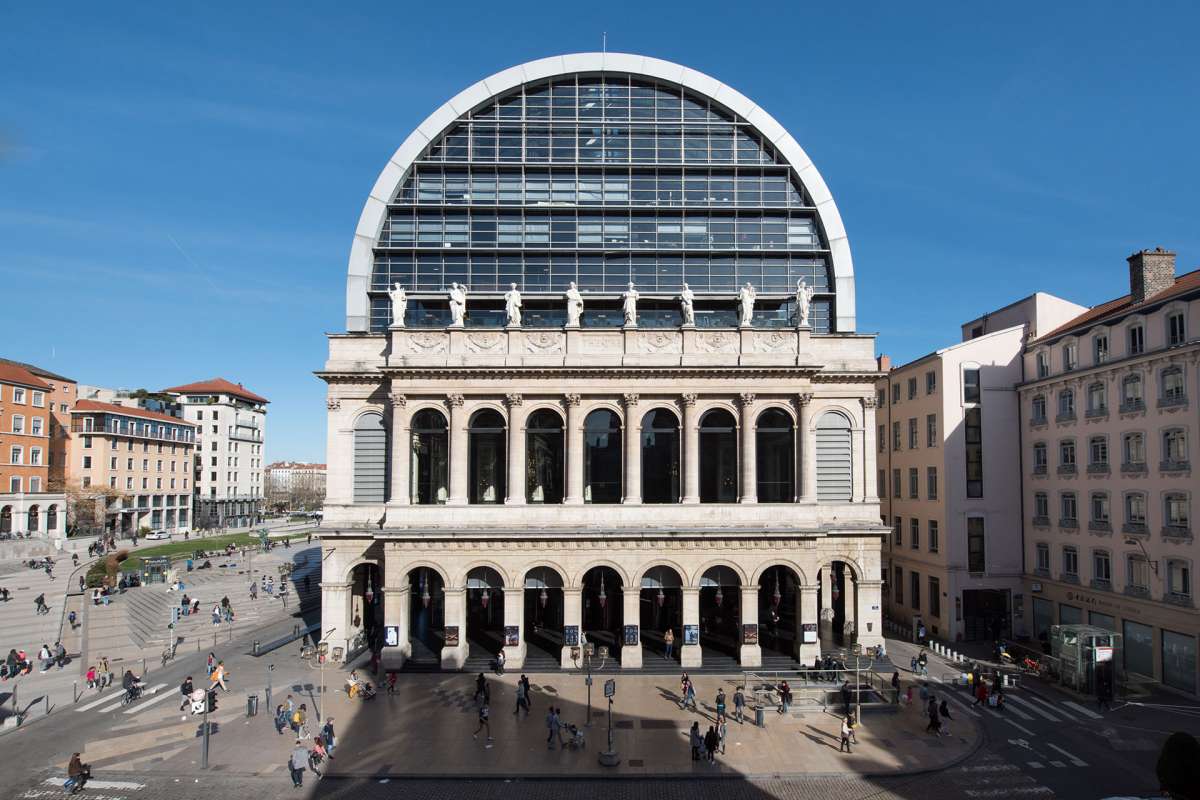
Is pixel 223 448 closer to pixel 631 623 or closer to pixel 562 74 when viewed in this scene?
pixel 562 74

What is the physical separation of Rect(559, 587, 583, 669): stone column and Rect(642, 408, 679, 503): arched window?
7268 mm

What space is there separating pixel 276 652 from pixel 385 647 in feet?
35.0

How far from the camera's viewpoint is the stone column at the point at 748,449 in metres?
43.3

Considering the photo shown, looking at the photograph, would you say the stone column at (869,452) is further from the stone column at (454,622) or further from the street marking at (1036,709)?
the stone column at (454,622)

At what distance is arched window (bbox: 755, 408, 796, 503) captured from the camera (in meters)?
45.1

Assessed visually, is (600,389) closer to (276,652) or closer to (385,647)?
(385,647)

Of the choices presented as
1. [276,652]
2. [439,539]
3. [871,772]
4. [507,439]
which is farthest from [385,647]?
[871,772]

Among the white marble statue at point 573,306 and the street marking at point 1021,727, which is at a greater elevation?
the white marble statue at point 573,306

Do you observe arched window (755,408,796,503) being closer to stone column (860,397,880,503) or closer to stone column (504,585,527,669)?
stone column (860,397,880,503)

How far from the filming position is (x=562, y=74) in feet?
165

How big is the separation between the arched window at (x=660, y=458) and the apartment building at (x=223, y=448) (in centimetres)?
11535

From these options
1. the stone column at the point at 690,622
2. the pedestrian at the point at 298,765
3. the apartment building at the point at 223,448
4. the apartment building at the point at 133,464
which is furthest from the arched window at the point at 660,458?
the apartment building at the point at 223,448

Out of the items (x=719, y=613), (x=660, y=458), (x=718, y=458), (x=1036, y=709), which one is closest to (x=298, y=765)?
(x=660, y=458)

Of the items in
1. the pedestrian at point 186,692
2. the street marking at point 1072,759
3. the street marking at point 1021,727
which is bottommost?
the street marking at point 1021,727
